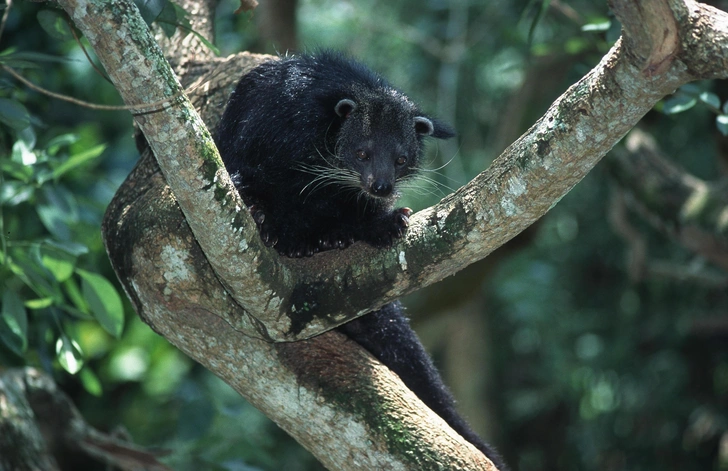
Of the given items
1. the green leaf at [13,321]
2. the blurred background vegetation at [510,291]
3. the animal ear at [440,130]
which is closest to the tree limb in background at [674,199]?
the blurred background vegetation at [510,291]

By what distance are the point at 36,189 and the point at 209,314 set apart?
127cm

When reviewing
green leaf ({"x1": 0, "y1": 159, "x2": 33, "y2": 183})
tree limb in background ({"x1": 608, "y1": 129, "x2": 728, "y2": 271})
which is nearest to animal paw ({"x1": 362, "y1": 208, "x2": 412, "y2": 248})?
green leaf ({"x1": 0, "y1": 159, "x2": 33, "y2": 183})

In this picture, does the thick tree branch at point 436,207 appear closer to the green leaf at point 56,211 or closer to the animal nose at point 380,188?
the animal nose at point 380,188

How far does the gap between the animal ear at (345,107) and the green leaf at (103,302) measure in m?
1.24

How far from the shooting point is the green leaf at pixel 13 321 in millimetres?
3412

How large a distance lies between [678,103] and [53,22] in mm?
2555

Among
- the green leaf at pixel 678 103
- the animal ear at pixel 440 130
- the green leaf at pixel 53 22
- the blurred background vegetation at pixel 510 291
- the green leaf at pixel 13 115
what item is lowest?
the blurred background vegetation at pixel 510 291

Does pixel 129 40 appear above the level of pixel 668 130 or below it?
above

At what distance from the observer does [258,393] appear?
317cm

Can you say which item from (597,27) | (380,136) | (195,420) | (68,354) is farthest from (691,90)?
(195,420)

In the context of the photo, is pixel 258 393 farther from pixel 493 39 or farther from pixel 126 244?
pixel 493 39

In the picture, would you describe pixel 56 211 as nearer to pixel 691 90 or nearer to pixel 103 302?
pixel 103 302

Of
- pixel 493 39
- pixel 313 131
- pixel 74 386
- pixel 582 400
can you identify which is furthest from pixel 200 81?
pixel 582 400

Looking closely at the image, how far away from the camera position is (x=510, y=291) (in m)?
7.94
